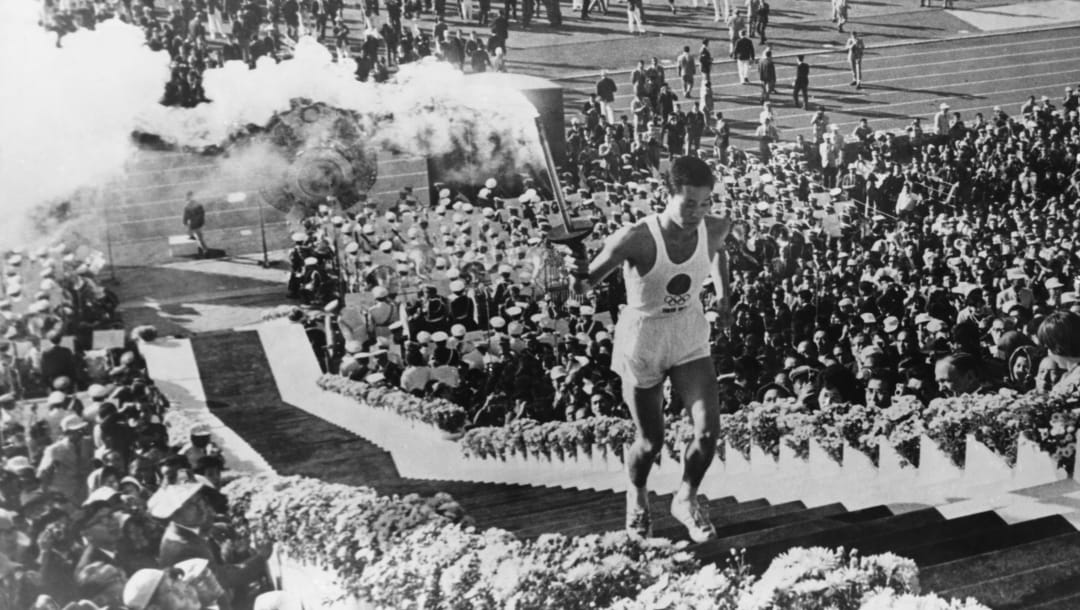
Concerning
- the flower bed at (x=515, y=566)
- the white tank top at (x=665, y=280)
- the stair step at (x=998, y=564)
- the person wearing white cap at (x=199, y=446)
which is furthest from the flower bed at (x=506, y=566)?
the white tank top at (x=665, y=280)

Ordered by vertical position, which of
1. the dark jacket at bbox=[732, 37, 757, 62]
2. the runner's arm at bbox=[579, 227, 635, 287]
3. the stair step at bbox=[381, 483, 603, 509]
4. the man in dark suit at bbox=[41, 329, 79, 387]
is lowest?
the stair step at bbox=[381, 483, 603, 509]

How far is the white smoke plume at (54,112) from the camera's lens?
8.15 metres

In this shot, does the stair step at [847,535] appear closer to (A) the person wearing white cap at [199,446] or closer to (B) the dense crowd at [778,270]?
(B) the dense crowd at [778,270]

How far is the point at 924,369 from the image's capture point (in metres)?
8.58

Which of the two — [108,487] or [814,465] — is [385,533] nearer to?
[108,487]

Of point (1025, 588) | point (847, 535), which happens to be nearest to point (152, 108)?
point (847, 535)

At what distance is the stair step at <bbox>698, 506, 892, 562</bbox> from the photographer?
18.9 ft

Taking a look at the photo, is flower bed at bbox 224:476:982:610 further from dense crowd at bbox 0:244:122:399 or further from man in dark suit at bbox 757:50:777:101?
man in dark suit at bbox 757:50:777:101

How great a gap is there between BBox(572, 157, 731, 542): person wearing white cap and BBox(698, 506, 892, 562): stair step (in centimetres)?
12

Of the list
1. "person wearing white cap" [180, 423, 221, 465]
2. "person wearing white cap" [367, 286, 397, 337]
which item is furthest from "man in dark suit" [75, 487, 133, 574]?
"person wearing white cap" [367, 286, 397, 337]

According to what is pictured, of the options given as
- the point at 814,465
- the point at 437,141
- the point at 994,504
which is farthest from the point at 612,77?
the point at 994,504

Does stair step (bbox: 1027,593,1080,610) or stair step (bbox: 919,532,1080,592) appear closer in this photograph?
stair step (bbox: 1027,593,1080,610)

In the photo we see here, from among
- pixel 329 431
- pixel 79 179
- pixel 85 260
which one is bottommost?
pixel 329 431

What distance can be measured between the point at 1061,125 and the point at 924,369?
4218mm
